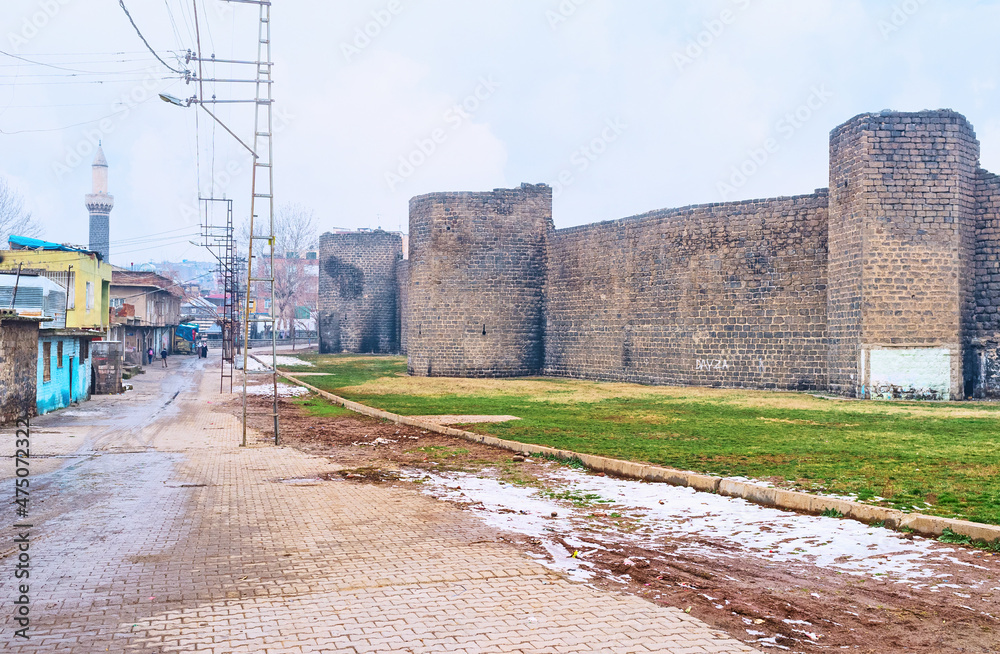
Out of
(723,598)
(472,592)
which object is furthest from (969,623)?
(472,592)

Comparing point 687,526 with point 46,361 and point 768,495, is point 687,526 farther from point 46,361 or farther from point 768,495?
point 46,361

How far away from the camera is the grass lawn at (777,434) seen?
8.04 m

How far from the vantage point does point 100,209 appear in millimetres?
84562

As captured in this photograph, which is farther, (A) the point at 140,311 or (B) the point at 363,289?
(B) the point at 363,289

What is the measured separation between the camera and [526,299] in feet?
101

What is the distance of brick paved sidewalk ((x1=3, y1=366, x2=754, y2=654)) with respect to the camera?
13.8 ft

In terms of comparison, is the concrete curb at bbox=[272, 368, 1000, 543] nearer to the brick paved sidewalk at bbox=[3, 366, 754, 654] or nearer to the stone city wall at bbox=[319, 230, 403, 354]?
the brick paved sidewalk at bbox=[3, 366, 754, 654]

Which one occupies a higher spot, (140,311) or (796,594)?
(140,311)

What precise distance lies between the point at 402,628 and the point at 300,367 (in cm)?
3288

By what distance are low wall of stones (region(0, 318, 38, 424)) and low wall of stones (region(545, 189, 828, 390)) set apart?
16.9 meters

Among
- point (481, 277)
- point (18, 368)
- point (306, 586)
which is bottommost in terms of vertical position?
point (306, 586)

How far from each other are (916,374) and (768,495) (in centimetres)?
1302

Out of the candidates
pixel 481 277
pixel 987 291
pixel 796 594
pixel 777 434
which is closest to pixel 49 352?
pixel 481 277

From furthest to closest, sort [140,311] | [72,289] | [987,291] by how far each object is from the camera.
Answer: [140,311]
[72,289]
[987,291]
